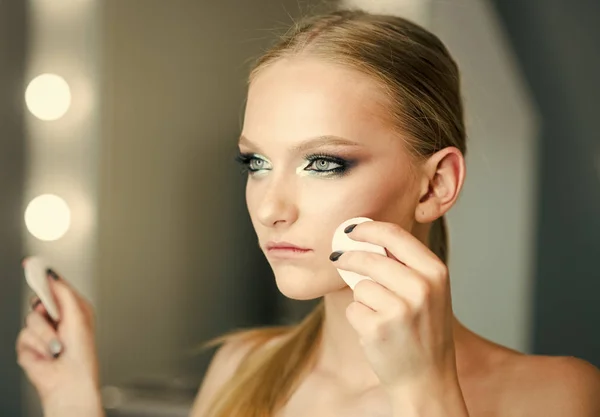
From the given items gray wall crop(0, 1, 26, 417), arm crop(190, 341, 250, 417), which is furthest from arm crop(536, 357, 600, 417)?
gray wall crop(0, 1, 26, 417)

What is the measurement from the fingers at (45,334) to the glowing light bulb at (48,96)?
227 millimetres

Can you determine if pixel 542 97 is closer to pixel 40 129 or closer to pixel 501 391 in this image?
pixel 501 391

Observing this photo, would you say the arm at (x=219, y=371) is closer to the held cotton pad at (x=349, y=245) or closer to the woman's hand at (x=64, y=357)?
the woman's hand at (x=64, y=357)

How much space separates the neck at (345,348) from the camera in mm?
721

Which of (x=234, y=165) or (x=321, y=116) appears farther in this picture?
(x=234, y=165)

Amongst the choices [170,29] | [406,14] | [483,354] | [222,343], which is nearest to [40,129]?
[170,29]

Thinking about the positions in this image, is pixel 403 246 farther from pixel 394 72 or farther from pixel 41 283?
pixel 41 283

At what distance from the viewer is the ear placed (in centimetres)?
67

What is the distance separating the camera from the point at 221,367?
87 centimetres

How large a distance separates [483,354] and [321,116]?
0.92 ft

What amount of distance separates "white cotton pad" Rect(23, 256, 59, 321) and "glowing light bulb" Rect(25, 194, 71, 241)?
0.07m

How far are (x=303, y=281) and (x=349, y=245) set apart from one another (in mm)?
76

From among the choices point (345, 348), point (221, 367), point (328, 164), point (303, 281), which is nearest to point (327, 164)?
point (328, 164)

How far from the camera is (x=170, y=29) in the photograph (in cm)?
85
